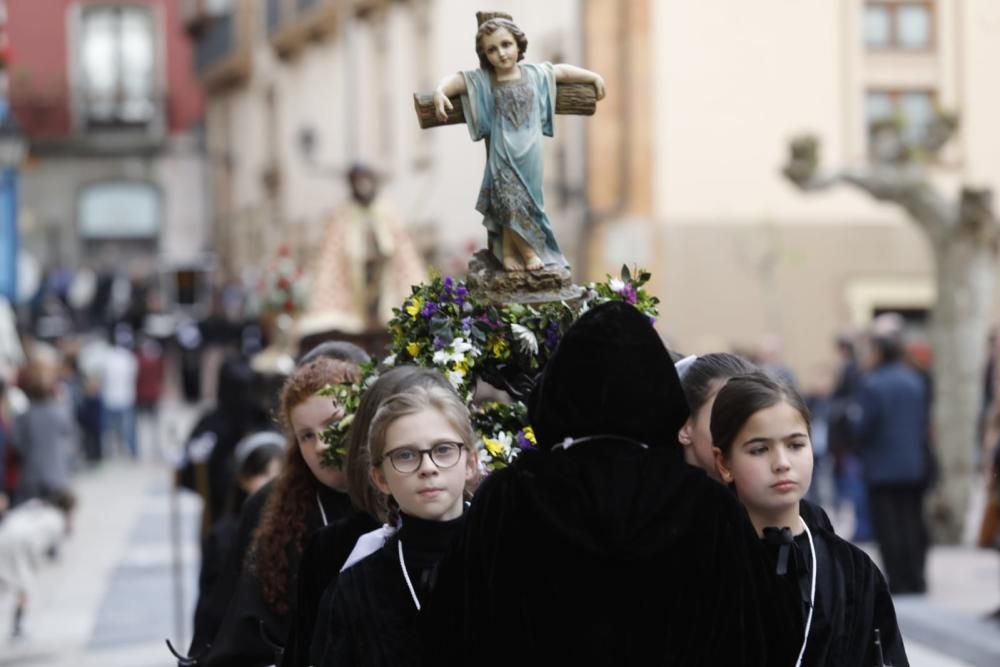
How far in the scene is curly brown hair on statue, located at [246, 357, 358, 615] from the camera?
5828mm

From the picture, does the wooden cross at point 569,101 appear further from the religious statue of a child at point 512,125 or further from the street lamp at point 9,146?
the street lamp at point 9,146

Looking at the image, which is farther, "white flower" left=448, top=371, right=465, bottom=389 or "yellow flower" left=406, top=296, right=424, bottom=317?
"yellow flower" left=406, top=296, right=424, bottom=317

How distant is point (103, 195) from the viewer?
152 ft

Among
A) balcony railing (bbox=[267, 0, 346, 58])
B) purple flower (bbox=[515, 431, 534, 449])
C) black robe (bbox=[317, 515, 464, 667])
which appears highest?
balcony railing (bbox=[267, 0, 346, 58])

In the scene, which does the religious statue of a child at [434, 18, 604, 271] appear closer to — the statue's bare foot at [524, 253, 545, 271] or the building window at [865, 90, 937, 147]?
the statue's bare foot at [524, 253, 545, 271]

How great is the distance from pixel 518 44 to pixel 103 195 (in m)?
41.9

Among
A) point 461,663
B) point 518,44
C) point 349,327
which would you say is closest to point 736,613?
point 461,663

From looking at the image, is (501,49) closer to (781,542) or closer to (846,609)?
(781,542)

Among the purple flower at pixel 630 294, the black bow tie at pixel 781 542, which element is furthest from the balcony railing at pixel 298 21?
the black bow tie at pixel 781 542

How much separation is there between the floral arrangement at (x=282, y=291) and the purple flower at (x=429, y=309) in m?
8.06

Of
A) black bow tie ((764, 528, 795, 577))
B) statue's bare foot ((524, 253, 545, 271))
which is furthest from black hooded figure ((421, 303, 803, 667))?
statue's bare foot ((524, 253, 545, 271))

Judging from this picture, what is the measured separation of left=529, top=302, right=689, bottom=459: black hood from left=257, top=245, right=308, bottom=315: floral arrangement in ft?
31.3

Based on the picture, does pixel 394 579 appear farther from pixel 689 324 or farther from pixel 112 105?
pixel 112 105

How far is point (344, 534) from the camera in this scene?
16.5ft
